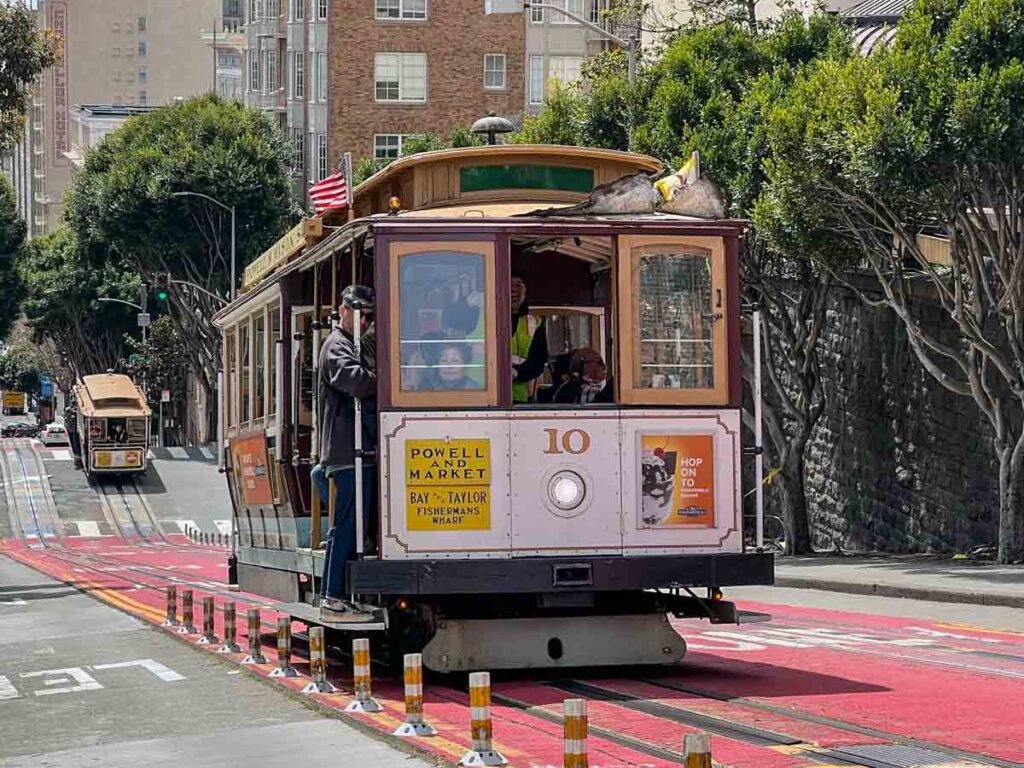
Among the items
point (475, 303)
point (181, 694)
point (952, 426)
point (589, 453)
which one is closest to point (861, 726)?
point (589, 453)

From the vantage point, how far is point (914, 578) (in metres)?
25.7

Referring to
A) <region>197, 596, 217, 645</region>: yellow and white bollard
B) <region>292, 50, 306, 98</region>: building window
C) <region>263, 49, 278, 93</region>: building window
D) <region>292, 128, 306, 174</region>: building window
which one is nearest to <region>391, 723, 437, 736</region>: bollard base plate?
<region>197, 596, 217, 645</region>: yellow and white bollard

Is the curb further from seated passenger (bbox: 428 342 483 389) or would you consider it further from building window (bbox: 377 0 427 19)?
building window (bbox: 377 0 427 19)

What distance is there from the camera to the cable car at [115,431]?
7112cm

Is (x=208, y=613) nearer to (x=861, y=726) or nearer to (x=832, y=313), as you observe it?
(x=861, y=726)

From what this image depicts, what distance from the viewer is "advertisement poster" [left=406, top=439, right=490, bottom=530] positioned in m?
12.5

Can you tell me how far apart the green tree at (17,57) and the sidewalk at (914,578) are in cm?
1566

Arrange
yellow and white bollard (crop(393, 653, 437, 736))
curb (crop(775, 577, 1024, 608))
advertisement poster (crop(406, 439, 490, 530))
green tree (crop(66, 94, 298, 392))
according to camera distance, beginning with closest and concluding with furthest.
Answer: yellow and white bollard (crop(393, 653, 437, 736)) → advertisement poster (crop(406, 439, 490, 530)) → curb (crop(775, 577, 1024, 608)) → green tree (crop(66, 94, 298, 392))

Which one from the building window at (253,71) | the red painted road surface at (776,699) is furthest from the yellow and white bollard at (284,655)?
the building window at (253,71)

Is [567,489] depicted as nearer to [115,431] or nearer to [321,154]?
[115,431]

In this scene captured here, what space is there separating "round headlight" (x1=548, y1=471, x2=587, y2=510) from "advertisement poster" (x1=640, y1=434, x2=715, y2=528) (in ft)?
1.38

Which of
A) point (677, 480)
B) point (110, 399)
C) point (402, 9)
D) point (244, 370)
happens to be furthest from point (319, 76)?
point (677, 480)

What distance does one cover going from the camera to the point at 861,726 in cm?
1039

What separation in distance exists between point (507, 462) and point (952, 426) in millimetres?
21366
